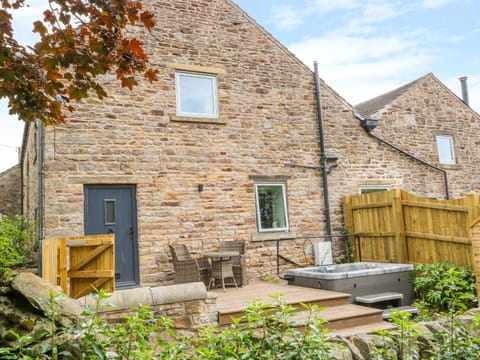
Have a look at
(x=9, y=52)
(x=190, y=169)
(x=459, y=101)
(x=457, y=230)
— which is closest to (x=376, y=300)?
(x=457, y=230)

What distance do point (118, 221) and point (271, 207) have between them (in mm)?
3987

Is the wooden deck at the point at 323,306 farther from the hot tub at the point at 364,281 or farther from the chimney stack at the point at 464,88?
the chimney stack at the point at 464,88

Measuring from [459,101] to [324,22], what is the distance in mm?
8125

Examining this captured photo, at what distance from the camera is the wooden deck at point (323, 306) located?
6223 mm

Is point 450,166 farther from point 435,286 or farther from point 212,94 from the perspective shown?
point 212,94

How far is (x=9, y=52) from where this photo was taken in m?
3.49

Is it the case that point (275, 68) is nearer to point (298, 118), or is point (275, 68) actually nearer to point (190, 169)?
point (298, 118)

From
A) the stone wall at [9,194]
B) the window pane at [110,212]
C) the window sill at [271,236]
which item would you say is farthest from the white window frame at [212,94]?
the stone wall at [9,194]

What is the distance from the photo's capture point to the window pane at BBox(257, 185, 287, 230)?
35.4ft

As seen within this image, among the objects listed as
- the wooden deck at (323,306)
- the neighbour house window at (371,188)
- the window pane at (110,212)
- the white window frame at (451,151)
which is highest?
the white window frame at (451,151)

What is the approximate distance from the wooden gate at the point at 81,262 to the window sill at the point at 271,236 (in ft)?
13.6

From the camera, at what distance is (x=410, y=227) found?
380 inches

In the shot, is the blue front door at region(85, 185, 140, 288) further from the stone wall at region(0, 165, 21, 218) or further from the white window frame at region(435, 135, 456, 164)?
the white window frame at region(435, 135, 456, 164)

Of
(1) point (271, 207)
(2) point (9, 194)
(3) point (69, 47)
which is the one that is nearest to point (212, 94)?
(1) point (271, 207)
